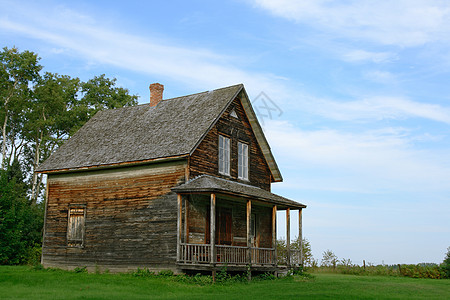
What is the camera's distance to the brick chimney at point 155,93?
2893 centimetres

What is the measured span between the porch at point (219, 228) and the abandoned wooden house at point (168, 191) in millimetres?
47

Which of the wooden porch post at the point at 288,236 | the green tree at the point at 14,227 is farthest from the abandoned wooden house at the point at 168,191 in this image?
the green tree at the point at 14,227

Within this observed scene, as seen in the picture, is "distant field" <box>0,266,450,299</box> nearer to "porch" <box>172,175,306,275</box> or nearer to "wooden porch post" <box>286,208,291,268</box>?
"porch" <box>172,175,306,275</box>

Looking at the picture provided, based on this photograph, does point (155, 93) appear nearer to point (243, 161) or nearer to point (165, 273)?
point (243, 161)

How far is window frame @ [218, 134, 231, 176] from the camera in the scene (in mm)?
24847

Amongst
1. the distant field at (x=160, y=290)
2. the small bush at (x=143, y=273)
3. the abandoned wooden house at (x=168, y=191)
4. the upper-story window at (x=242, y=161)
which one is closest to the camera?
the distant field at (x=160, y=290)

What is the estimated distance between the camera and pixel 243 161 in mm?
27031

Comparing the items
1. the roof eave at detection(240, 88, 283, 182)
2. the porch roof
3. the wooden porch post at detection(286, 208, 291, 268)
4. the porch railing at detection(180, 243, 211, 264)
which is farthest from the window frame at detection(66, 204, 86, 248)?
the wooden porch post at detection(286, 208, 291, 268)

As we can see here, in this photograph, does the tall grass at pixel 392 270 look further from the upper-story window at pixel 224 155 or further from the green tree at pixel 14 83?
the green tree at pixel 14 83

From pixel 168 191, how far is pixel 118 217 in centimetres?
327

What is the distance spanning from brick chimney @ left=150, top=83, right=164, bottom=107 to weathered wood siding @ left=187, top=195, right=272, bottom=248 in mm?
8242

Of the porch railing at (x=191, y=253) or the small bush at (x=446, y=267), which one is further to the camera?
the small bush at (x=446, y=267)

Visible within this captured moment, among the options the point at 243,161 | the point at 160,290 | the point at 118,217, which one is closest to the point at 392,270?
the point at 243,161

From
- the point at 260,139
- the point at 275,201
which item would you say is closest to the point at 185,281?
the point at 275,201
